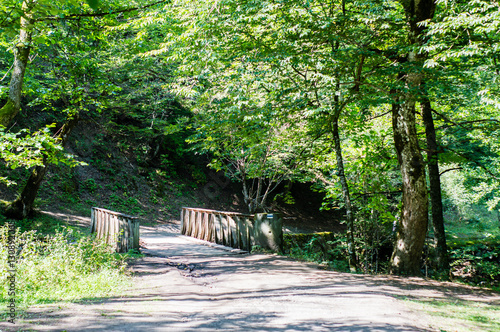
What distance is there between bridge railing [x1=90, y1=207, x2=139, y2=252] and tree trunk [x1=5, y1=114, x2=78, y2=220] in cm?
295

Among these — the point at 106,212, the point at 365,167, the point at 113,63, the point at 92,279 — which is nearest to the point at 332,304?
the point at 92,279

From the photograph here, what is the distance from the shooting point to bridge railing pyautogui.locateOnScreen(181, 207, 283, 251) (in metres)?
9.50

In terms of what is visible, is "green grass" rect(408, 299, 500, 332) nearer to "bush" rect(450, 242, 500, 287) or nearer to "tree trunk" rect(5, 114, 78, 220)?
"bush" rect(450, 242, 500, 287)

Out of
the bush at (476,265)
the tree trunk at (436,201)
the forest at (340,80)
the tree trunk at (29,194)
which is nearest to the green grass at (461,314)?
the forest at (340,80)

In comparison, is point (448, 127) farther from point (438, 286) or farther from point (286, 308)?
point (286, 308)

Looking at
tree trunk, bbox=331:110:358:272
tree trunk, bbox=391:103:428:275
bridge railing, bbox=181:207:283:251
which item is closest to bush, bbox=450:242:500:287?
tree trunk, bbox=391:103:428:275

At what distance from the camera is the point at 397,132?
792 centimetres

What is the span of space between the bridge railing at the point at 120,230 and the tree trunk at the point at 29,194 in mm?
2947

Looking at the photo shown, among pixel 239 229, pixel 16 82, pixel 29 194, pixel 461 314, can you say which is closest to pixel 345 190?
pixel 239 229

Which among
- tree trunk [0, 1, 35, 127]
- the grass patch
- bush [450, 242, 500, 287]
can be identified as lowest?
bush [450, 242, 500, 287]

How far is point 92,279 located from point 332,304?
3964mm

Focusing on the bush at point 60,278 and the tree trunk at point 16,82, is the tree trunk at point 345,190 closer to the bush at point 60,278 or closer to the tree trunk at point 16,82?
the bush at point 60,278

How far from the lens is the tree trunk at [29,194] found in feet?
38.6

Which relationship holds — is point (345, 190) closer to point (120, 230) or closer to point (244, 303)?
point (244, 303)
